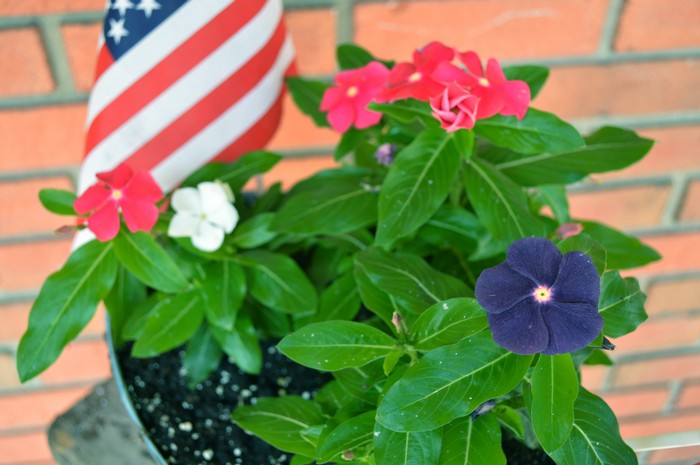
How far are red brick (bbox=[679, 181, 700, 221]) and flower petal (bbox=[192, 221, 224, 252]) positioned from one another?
0.80m

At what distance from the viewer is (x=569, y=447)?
0.49 meters

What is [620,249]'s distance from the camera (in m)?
0.67

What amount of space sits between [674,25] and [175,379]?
2.61 ft

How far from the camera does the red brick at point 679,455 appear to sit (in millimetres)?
538

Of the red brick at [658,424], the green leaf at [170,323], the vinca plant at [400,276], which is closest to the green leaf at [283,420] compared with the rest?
the vinca plant at [400,276]

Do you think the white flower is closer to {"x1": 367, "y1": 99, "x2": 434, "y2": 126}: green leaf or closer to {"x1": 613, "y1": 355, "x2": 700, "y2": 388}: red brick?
{"x1": 367, "y1": 99, "x2": 434, "y2": 126}: green leaf

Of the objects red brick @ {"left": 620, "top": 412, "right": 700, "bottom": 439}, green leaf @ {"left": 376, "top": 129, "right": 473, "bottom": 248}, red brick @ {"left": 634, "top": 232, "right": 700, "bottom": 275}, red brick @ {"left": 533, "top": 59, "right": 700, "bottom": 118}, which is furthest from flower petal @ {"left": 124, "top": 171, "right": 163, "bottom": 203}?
red brick @ {"left": 620, "top": 412, "right": 700, "bottom": 439}

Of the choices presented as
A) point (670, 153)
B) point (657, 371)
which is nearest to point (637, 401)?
point (657, 371)

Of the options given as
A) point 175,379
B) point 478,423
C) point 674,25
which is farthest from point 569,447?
point 674,25

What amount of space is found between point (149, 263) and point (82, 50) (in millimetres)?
365

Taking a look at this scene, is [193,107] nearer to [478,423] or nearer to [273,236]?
[273,236]

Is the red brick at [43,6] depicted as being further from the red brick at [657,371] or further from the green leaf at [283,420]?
the red brick at [657,371]

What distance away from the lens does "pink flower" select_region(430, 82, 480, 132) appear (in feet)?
1.77

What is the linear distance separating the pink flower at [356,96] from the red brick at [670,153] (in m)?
0.53
